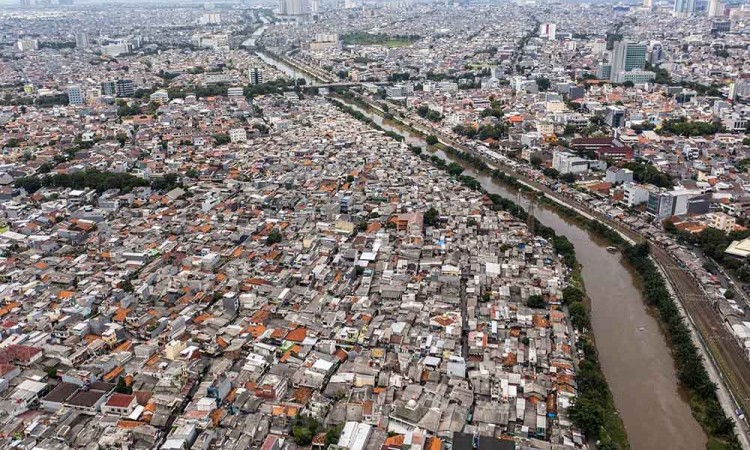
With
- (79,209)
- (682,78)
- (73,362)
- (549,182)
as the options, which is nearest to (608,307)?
(549,182)

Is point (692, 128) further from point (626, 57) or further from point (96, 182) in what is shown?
point (96, 182)

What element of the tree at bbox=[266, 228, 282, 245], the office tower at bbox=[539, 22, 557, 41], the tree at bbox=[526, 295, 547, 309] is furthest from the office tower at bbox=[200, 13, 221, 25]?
the tree at bbox=[526, 295, 547, 309]

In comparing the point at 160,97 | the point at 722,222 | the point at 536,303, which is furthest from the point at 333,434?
the point at 160,97

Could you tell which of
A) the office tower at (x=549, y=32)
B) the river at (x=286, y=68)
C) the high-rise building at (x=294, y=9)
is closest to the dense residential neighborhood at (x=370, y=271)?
the river at (x=286, y=68)

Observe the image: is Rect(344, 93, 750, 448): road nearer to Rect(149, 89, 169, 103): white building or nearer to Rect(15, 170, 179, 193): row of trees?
Rect(15, 170, 179, 193): row of trees

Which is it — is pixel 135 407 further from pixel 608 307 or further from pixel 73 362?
pixel 608 307
